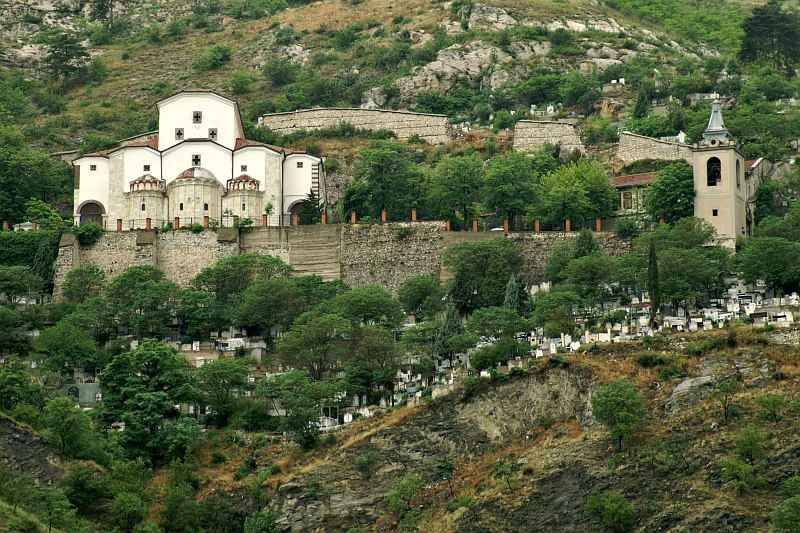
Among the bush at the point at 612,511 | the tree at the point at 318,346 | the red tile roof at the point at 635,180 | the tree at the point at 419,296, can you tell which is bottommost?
the bush at the point at 612,511

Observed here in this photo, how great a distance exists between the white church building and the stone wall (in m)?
1.80

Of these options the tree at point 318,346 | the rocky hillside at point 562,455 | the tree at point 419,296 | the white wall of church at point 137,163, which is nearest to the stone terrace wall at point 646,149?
the tree at point 419,296

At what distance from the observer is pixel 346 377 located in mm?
79688

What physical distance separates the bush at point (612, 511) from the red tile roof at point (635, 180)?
3209cm

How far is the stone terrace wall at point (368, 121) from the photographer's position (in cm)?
10988

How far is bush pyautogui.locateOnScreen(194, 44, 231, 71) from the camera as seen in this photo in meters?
130

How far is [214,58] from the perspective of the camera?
13038 centimetres

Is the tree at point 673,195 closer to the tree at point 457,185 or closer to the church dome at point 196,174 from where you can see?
the tree at point 457,185

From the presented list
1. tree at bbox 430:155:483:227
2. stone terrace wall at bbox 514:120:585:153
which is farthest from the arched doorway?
→ stone terrace wall at bbox 514:120:585:153

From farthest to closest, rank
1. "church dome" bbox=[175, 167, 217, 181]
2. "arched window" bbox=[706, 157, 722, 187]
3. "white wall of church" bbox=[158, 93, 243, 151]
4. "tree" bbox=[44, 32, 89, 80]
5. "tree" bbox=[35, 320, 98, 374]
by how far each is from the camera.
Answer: "tree" bbox=[44, 32, 89, 80] → "white wall of church" bbox=[158, 93, 243, 151] → "church dome" bbox=[175, 167, 217, 181] → "arched window" bbox=[706, 157, 722, 187] → "tree" bbox=[35, 320, 98, 374]

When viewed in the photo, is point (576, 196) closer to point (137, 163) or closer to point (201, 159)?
point (201, 159)

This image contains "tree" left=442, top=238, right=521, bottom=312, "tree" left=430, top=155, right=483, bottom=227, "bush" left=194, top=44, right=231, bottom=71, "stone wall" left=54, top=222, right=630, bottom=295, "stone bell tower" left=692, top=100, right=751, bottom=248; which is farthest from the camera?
"bush" left=194, top=44, right=231, bottom=71

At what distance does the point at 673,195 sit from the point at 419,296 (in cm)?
1330

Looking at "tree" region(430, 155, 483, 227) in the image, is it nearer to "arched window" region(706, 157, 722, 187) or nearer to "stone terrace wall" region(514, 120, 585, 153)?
"stone terrace wall" region(514, 120, 585, 153)
